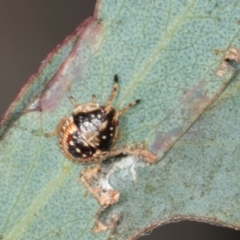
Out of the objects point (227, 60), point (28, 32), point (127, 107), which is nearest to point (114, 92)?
point (127, 107)

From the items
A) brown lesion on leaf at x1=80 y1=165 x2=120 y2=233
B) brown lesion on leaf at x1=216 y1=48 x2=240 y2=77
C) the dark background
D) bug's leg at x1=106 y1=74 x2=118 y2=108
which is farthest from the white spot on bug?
the dark background

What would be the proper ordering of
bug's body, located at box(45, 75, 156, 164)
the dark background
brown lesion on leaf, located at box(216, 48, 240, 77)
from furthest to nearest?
the dark background → bug's body, located at box(45, 75, 156, 164) → brown lesion on leaf, located at box(216, 48, 240, 77)

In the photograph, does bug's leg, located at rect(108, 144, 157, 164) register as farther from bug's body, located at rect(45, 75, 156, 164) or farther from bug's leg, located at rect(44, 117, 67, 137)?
bug's leg, located at rect(44, 117, 67, 137)

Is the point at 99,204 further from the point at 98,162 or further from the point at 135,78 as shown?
the point at 135,78

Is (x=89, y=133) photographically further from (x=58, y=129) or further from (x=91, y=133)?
(x=58, y=129)

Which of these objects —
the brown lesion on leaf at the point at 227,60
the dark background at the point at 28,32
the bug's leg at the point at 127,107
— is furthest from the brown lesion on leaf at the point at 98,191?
the dark background at the point at 28,32
